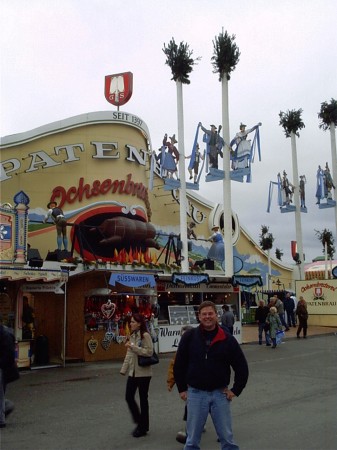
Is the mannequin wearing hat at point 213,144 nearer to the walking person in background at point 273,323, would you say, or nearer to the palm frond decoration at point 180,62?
the palm frond decoration at point 180,62

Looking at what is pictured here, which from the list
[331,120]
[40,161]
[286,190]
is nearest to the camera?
[40,161]

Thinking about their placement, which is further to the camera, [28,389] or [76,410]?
[28,389]

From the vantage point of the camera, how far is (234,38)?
1055 inches

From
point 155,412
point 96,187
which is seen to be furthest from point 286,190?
point 155,412

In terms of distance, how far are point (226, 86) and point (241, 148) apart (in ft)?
11.0

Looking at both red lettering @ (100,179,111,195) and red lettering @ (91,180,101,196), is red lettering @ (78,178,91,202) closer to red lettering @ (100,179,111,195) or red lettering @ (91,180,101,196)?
red lettering @ (91,180,101,196)

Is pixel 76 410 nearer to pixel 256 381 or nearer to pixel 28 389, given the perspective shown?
pixel 28 389

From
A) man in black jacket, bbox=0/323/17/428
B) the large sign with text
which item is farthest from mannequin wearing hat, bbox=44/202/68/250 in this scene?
the large sign with text

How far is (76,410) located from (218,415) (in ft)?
15.1

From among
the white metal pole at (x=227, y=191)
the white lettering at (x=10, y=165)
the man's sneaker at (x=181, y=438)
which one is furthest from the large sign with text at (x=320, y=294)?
the man's sneaker at (x=181, y=438)

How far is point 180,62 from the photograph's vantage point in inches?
953

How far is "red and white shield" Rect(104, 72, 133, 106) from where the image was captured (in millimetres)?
24484

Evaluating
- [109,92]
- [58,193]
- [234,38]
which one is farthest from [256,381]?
[234,38]

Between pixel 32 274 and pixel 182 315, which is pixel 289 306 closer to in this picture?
pixel 182 315
